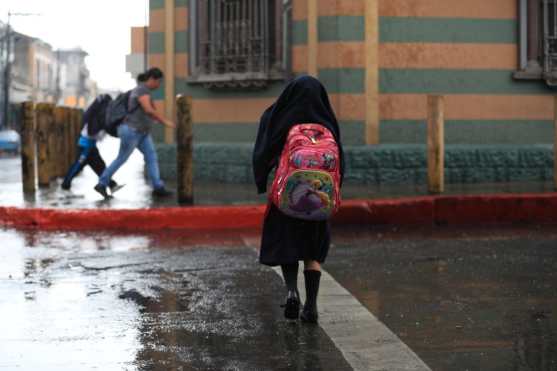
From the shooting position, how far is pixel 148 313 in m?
6.02

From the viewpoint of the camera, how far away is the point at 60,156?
1798cm

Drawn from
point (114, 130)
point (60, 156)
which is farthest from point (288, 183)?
point (60, 156)

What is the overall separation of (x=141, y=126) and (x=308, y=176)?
737 cm

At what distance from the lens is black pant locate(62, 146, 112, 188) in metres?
14.5

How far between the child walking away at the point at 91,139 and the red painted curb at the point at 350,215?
134 inches

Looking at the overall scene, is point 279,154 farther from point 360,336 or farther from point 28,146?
point 28,146

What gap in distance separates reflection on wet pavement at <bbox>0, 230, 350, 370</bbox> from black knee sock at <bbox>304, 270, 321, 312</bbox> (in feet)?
0.46

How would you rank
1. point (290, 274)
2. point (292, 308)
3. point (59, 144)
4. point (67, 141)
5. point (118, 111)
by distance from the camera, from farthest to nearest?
point (67, 141) < point (59, 144) < point (118, 111) < point (290, 274) < point (292, 308)

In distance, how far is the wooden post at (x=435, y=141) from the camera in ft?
38.3

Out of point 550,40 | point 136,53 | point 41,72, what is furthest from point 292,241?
point 41,72

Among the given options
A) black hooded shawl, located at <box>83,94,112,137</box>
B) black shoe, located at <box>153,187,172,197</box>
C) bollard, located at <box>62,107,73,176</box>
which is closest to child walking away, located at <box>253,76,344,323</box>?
black shoe, located at <box>153,187,172,197</box>

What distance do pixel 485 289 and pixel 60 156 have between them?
1240 centimetres

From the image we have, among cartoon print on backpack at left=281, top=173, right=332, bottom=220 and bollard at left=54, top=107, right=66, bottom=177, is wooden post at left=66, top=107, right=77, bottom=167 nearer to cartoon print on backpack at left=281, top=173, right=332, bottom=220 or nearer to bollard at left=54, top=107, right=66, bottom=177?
bollard at left=54, top=107, right=66, bottom=177

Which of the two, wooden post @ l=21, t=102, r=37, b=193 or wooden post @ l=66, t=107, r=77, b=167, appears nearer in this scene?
wooden post @ l=21, t=102, r=37, b=193
